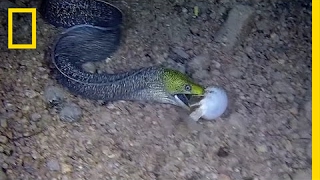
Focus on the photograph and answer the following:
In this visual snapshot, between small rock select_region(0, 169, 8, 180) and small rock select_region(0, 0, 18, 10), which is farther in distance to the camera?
small rock select_region(0, 0, 18, 10)

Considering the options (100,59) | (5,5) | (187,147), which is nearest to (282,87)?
(187,147)

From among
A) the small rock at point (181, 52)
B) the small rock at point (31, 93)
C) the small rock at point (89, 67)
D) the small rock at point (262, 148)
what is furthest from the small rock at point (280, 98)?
the small rock at point (31, 93)

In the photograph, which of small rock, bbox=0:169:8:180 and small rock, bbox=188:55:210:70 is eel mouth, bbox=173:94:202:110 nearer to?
small rock, bbox=188:55:210:70

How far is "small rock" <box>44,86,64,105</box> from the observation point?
130cm

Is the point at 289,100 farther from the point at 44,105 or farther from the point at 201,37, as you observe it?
the point at 44,105

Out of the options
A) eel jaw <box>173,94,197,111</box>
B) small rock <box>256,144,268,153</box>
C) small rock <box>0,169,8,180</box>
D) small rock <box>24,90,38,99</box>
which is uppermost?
eel jaw <box>173,94,197,111</box>

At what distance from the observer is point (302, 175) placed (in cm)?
125

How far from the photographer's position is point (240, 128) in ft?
4.25

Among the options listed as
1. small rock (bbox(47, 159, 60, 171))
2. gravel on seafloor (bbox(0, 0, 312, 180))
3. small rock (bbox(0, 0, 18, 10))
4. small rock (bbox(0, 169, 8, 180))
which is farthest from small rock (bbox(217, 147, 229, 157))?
small rock (bbox(0, 0, 18, 10))

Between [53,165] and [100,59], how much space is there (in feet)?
0.82

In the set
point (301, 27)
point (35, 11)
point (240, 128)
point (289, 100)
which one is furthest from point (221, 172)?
point (35, 11)

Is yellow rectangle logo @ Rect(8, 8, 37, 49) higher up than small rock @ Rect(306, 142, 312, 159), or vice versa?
yellow rectangle logo @ Rect(8, 8, 37, 49)

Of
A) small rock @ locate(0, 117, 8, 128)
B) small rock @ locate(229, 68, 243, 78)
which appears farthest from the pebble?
small rock @ locate(229, 68, 243, 78)

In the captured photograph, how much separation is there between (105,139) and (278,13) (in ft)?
1.53
